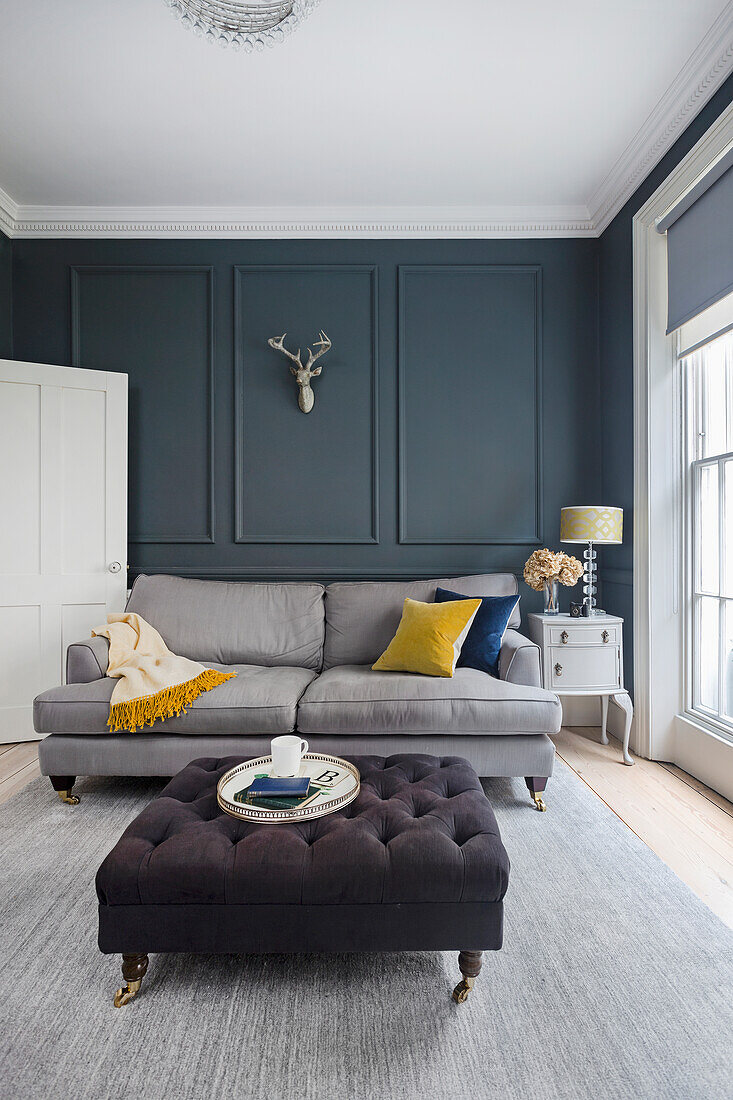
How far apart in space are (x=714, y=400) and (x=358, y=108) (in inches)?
80.3

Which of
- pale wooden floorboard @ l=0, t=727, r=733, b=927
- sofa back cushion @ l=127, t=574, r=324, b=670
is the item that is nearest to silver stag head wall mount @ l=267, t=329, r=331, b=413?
sofa back cushion @ l=127, t=574, r=324, b=670

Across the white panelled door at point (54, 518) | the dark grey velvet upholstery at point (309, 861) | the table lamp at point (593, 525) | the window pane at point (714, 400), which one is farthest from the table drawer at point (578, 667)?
the white panelled door at point (54, 518)

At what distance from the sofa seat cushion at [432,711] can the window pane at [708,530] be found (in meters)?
1.01

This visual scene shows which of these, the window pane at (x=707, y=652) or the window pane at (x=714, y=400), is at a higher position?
the window pane at (x=714, y=400)

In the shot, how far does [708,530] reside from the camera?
2979 mm

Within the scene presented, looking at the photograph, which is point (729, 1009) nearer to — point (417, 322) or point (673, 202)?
point (673, 202)

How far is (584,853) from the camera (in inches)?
87.7

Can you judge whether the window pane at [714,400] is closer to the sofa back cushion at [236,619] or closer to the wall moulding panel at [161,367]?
the sofa back cushion at [236,619]

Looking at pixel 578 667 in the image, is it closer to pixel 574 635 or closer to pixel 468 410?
pixel 574 635

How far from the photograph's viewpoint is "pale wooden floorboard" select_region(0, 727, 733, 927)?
211 cm

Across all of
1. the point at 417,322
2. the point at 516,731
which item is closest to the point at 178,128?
the point at 417,322

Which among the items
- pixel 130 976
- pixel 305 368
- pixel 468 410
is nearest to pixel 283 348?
pixel 305 368

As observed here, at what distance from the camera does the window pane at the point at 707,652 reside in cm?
293

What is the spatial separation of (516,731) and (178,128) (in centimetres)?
307
